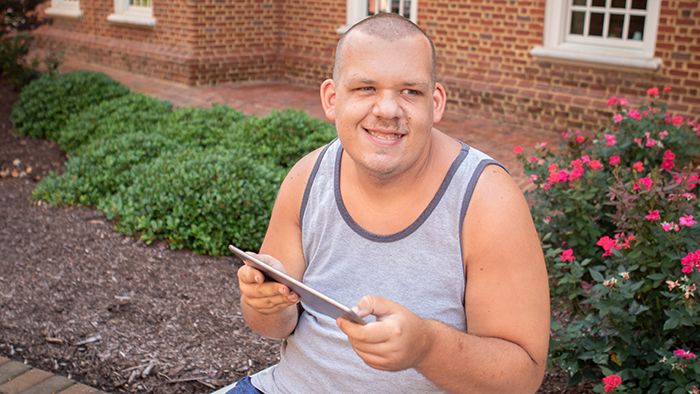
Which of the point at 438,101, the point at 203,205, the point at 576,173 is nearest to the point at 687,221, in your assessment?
the point at 576,173

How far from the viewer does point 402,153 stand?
1.52 meters

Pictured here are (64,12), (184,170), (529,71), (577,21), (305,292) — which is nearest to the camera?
(305,292)

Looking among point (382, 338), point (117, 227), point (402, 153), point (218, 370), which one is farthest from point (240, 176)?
point (382, 338)

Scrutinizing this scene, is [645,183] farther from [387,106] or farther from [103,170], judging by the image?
[103,170]

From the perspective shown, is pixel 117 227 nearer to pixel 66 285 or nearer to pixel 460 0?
pixel 66 285

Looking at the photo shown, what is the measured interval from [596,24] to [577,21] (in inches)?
8.2

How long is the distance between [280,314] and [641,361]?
63.1 inches

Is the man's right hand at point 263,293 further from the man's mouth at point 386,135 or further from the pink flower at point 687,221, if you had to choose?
the pink flower at point 687,221

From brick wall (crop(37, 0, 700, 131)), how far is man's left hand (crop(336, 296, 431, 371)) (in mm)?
5853

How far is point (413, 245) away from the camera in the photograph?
1.56m

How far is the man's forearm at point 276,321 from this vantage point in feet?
5.68

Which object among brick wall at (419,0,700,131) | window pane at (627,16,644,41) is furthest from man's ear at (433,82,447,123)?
window pane at (627,16,644,41)

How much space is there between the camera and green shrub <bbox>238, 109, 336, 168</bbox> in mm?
5273

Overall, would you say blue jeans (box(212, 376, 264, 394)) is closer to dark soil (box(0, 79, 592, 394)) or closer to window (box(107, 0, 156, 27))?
dark soil (box(0, 79, 592, 394))
